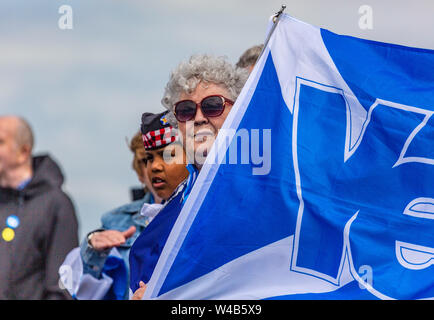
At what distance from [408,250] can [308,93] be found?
1.06m

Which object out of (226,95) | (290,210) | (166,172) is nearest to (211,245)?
(290,210)

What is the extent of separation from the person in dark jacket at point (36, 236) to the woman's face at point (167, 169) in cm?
77

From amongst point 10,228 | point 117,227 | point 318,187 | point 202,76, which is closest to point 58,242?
point 10,228

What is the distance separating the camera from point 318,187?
6719 mm

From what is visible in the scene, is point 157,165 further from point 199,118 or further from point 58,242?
point 199,118

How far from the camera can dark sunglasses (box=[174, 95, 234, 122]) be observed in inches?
272

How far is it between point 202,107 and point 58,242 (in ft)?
4.19

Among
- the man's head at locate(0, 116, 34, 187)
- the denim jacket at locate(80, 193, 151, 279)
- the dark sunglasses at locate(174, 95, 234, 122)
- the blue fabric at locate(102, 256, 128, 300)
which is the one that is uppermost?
the dark sunglasses at locate(174, 95, 234, 122)

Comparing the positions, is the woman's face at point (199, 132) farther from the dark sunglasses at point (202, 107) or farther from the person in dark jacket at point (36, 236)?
the person in dark jacket at point (36, 236)

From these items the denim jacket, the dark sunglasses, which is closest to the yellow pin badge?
the denim jacket

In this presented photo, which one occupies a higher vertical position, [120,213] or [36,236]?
[36,236]

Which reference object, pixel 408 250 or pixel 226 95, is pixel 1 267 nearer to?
pixel 226 95

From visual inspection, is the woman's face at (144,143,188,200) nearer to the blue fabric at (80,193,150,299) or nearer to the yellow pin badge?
the blue fabric at (80,193,150,299)

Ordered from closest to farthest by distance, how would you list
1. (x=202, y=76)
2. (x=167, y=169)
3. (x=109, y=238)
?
(x=202, y=76), (x=109, y=238), (x=167, y=169)
